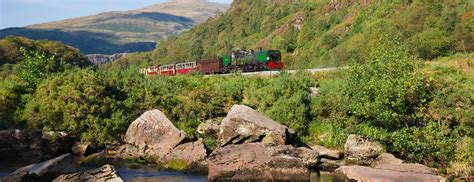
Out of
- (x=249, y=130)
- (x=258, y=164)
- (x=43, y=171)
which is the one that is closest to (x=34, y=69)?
(x=43, y=171)

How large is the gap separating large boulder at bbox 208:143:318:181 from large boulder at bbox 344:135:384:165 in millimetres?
4108

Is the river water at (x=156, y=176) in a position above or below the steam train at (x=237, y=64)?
below

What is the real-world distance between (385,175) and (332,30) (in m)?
90.3

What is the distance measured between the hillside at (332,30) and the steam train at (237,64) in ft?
27.6

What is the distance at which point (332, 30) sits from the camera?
364ft

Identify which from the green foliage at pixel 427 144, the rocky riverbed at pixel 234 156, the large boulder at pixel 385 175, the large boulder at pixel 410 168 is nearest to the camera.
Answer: the large boulder at pixel 385 175

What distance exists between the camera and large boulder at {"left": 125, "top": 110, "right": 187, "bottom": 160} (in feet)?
102

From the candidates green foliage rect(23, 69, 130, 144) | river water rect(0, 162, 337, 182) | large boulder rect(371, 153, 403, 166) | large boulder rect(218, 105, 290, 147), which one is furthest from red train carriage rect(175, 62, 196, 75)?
large boulder rect(371, 153, 403, 166)

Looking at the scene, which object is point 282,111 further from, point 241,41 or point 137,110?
point 241,41

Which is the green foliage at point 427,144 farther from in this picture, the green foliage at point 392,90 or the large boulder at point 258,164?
the large boulder at point 258,164

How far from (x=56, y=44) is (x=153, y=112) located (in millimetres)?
97317

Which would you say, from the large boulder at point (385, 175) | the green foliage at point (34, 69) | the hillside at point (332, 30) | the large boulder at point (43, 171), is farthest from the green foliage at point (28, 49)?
the large boulder at point (385, 175)

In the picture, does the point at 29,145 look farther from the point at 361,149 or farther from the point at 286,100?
the point at 361,149

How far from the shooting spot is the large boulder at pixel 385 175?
23172mm
